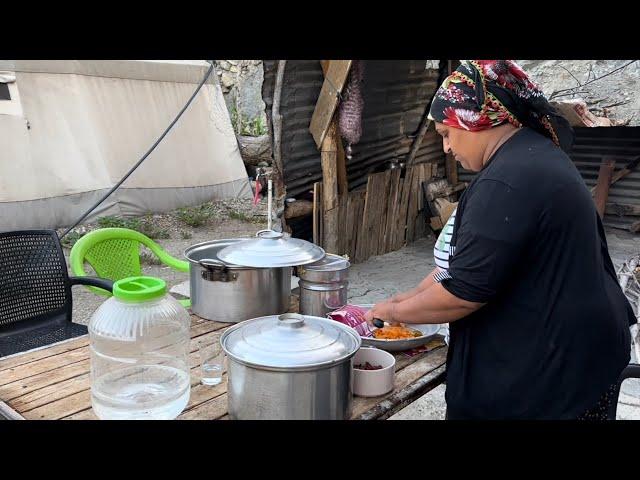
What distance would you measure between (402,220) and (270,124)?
10.0 feet

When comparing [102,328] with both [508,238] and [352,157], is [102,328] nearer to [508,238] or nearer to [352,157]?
[508,238]

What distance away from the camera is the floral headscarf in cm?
176

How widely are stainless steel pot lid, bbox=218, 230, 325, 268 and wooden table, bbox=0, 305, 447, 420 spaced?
14.5 inches

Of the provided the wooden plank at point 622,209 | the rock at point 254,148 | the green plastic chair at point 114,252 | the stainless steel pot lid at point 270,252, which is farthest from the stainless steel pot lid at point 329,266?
the rock at point 254,148

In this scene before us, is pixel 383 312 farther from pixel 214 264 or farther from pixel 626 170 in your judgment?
pixel 626 170

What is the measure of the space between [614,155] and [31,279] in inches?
311

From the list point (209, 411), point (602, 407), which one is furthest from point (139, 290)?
point (602, 407)

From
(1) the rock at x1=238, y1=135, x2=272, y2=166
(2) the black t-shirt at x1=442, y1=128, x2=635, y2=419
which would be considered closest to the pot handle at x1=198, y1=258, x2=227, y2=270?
(2) the black t-shirt at x1=442, y1=128, x2=635, y2=419

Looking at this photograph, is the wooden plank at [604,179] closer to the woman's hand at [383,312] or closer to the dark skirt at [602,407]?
the dark skirt at [602,407]

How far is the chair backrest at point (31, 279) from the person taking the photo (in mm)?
3234

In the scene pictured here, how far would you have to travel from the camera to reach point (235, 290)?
246 centimetres

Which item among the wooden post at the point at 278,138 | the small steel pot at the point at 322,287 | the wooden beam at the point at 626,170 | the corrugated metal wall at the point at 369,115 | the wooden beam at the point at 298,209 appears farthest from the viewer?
the wooden beam at the point at 626,170

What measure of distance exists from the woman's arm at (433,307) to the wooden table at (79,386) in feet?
0.96
